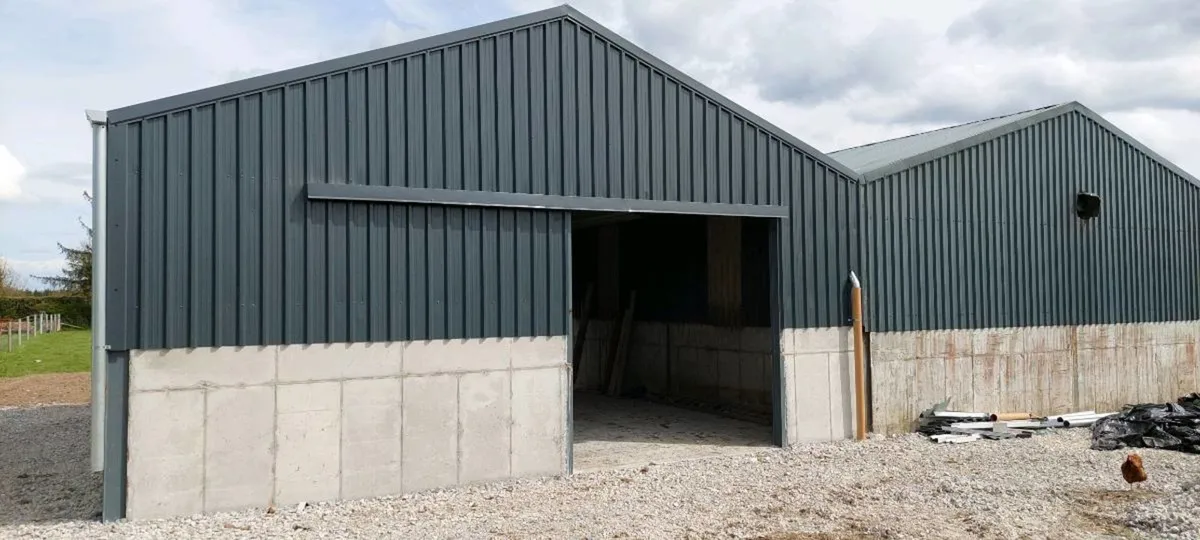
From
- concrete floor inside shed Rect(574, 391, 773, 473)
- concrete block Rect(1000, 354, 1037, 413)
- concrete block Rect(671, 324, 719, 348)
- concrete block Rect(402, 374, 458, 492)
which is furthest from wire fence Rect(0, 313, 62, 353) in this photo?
concrete block Rect(1000, 354, 1037, 413)

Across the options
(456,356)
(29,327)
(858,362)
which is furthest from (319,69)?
(29,327)

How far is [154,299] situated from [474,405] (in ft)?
11.6

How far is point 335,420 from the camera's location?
9.03 m

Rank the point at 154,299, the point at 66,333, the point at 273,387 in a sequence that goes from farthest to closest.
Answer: the point at 66,333 < the point at 273,387 < the point at 154,299

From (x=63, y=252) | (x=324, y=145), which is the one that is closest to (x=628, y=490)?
(x=324, y=145)

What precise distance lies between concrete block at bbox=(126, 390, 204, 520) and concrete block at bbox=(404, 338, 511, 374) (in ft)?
7.18

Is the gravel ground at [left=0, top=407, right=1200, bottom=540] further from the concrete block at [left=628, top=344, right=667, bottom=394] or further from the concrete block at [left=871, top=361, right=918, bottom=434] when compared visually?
the concrete block at [left=628, top=344, right=667, bottom=394]

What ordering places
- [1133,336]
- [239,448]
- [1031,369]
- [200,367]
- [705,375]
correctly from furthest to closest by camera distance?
[705,375]
[1133,336]
[1031,369]
[239,448]
[200,367]

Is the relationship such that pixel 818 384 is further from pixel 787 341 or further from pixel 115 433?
pixel 115 433

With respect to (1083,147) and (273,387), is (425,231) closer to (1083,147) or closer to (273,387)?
(273,387)

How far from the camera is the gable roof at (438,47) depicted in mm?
8281

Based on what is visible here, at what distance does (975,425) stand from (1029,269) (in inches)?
129

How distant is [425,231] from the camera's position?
952 centimetres

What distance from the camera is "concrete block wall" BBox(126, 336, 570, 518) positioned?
823 centimetres
